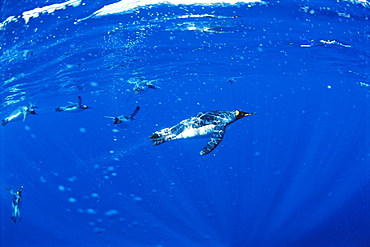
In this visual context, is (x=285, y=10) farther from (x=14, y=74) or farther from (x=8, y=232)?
(x=8, y=232)

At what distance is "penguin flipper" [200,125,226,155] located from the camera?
170 inches

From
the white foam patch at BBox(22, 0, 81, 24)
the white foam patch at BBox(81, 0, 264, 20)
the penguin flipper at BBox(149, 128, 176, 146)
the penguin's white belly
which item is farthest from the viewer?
the white foam patch at BBox(81, 0, 264, 20)

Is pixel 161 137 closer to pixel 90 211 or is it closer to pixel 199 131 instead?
pixel 199 131

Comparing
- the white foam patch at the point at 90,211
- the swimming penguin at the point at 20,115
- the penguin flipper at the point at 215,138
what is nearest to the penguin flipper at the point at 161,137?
the penguin flipper at the point at 215,138

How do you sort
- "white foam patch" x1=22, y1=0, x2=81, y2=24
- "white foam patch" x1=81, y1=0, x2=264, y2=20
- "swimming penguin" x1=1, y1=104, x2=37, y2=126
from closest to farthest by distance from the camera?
"white foam patch" x1=22, y1=0, x2=81, y2=24 → "white foam patch" x1=81, y1=0, x2=264, y2=20 → "swimming penguin" x1=1, y1=104, x2=37, y2=126

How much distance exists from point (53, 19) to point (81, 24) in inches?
42.3

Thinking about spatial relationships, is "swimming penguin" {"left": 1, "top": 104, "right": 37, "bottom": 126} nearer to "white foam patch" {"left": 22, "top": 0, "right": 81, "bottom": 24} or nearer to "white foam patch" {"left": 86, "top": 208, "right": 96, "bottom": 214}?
"white foam patch" {"left": 22, "top": 0, "right": 81, "bottom": 24}

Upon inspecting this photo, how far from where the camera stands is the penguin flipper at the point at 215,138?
431 centimetres

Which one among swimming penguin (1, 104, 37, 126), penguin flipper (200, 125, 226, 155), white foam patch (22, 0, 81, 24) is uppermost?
swimming penguin (1, 104, 37, 126)

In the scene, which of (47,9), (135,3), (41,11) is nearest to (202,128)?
(135,3)

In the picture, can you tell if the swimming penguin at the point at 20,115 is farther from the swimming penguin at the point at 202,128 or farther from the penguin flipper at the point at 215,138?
the penguin flipper at the point at 215,138

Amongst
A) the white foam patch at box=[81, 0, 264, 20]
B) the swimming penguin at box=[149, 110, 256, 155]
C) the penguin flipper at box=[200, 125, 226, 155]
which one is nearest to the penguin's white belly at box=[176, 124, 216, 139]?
the swimming penguin at box=[149, 110, 256, 155]

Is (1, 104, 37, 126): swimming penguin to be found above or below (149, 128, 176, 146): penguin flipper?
above

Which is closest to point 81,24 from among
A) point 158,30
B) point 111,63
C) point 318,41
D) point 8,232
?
point 158,30
